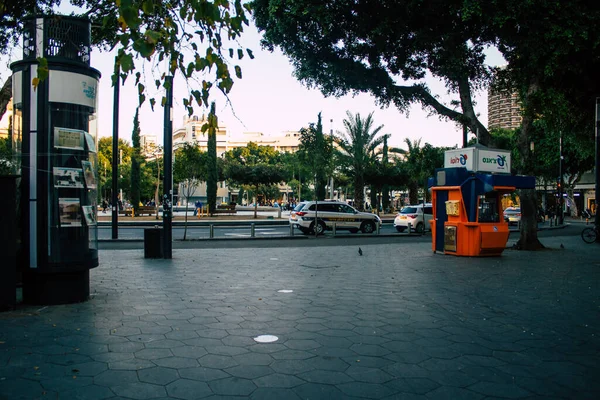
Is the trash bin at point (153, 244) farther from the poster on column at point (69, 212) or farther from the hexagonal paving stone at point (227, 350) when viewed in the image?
the hexagonal paving stone at point (227, 350)

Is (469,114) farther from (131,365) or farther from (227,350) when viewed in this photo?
(131,365)

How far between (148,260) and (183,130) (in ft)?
385

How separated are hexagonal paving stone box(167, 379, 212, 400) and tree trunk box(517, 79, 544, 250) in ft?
46.7

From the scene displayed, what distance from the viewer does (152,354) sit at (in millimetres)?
4395

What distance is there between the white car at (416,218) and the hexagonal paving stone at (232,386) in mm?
23157

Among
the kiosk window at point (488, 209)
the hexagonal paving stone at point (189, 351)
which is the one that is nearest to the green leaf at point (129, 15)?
the hexagonal paving stone at point (189, 351)

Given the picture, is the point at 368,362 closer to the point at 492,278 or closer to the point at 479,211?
the point at 492,278

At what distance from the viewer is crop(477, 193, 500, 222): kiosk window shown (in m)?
14.1

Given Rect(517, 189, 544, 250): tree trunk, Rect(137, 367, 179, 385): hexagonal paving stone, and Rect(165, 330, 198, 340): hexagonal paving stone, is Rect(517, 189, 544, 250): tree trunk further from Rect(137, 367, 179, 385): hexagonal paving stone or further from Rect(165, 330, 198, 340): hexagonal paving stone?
Rect(137, 367, 179, 385): hexagonal paving stone

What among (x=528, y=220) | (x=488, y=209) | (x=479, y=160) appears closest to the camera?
(x=479, y=160)

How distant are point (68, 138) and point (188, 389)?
430 cm

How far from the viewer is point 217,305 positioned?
6.61 meters

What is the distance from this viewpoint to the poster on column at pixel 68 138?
21.1 ft

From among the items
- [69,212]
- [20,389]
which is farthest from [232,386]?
[69,212]
